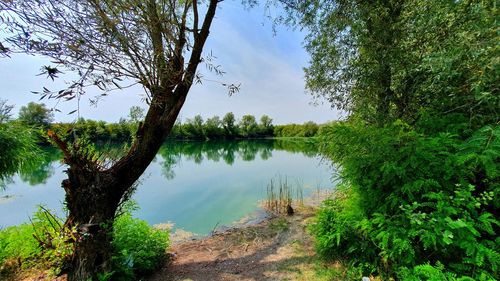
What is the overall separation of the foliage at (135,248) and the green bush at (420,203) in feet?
8.35

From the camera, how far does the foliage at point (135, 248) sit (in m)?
3.20

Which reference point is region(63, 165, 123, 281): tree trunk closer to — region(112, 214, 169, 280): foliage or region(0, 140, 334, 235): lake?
region(112, 214, 169, 280): foliage

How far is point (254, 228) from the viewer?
558cm

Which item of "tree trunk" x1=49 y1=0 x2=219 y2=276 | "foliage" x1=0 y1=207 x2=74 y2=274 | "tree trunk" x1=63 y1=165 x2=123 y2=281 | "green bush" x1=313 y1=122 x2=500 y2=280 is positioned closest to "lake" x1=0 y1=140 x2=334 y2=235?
"foliage" x1=0 y1=207 x2=74 y2=274

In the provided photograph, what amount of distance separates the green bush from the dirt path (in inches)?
23.8

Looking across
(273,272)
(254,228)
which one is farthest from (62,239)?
(254,228)

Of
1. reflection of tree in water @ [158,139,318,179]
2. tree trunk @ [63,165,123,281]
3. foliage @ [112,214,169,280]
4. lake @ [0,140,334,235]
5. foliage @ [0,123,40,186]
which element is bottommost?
lake @ [0,140,334,235]

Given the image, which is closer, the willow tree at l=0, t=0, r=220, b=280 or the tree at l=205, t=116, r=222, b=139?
the willow tree at l=0, t=0, r=220, b=280

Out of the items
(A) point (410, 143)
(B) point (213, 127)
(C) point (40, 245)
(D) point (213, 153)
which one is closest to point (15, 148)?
(C) point (40, 245)

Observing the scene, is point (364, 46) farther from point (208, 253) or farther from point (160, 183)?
point (160, 183)

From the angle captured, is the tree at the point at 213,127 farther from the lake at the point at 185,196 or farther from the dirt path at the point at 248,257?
the dirt path at the point at 248,257

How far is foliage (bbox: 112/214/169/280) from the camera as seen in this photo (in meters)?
3.20

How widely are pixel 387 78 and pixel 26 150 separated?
659 cm

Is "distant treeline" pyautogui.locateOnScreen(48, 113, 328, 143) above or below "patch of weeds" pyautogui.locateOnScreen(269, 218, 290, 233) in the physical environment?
above
